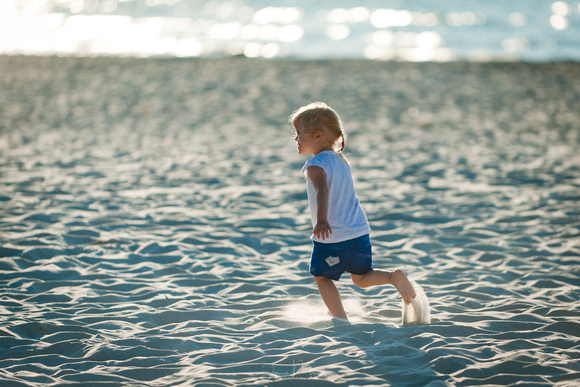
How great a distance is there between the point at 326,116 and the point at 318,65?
1416 cm

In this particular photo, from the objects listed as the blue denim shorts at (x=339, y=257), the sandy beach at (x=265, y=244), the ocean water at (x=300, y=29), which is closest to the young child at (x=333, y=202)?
the blue denim shorts at (x=339, y=257)

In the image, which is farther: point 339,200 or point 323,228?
point 339,200

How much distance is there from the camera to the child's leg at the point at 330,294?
3703 millimetres

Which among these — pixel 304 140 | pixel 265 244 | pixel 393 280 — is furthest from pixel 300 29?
pixel 393 280

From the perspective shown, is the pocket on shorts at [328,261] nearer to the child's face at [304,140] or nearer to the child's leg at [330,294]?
the child's leg at [330,294]

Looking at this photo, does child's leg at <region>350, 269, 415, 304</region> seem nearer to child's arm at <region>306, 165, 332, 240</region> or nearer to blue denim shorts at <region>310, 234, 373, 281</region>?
blue denim shorts at <region>310, 234, 373, 281</region>

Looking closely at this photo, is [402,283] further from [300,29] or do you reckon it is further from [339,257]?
[300,29]

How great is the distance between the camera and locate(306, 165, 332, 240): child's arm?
342cm

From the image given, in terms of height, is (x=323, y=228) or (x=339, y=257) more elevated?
(x=323, y=228)

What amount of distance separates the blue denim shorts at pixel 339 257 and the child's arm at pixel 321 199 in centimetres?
15

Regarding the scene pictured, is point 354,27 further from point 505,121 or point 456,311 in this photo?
point 456,311

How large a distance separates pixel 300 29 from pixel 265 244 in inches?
1020

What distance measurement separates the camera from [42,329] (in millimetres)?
3686

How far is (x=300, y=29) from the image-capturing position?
29.9m
